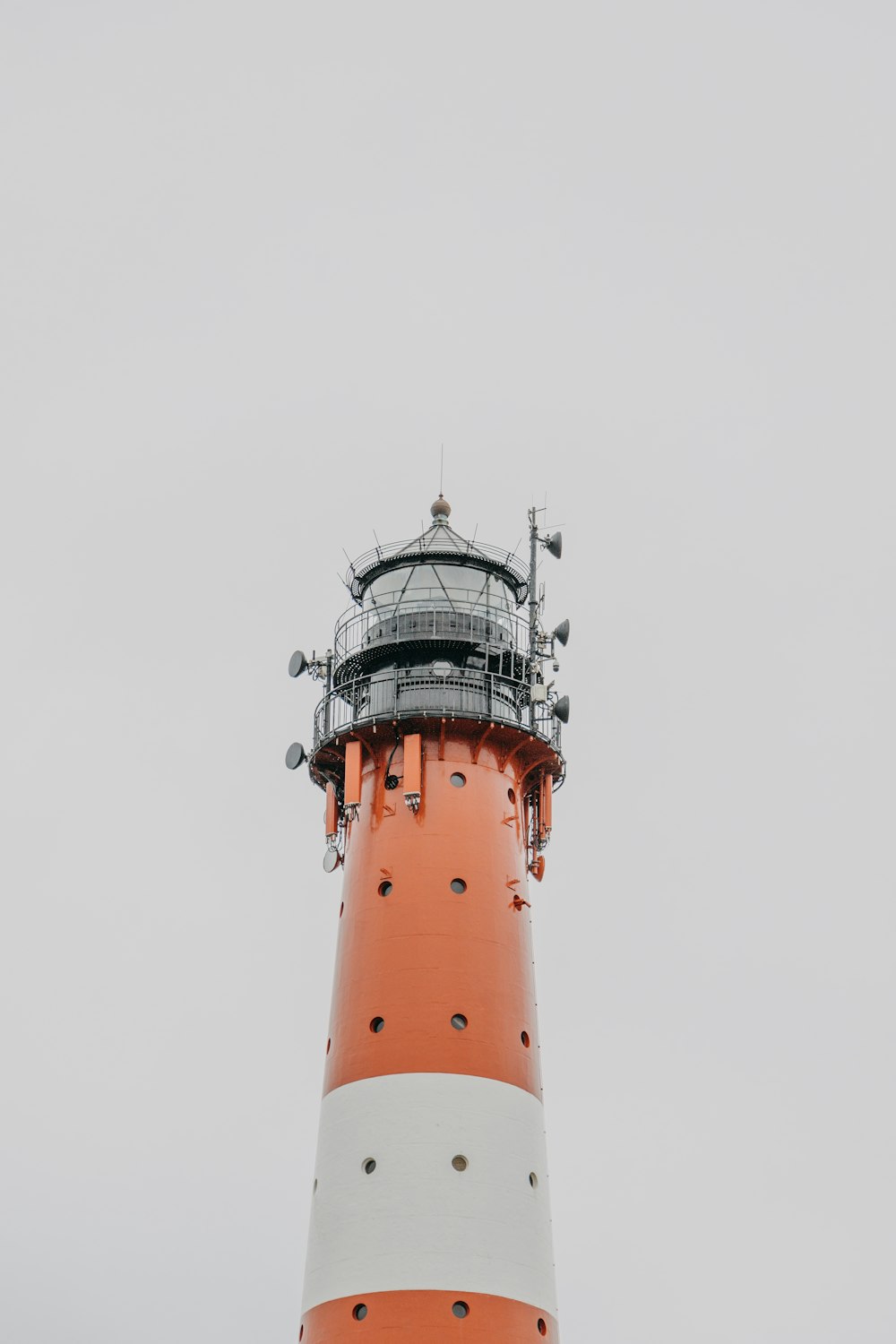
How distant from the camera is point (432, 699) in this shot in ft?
148

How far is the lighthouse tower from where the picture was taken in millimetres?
39031

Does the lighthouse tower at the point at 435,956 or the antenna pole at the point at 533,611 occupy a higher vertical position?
the antenna pole at the point at 533,611

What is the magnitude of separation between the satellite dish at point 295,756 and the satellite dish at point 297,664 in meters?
1.93

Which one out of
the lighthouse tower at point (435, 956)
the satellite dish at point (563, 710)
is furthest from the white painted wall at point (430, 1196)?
the satellite dish at point (563, 710)

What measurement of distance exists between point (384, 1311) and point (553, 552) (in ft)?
67.1

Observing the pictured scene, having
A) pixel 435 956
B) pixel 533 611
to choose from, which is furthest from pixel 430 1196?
pixel 533 611

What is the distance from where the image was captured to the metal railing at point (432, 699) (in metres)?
44.8

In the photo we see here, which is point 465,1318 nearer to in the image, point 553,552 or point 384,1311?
point 384,1311

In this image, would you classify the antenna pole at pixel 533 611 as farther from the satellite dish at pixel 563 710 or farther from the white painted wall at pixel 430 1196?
the white painted wall at pixel 430 1196

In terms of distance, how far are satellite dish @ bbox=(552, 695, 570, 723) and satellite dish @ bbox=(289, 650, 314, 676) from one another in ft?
22.2

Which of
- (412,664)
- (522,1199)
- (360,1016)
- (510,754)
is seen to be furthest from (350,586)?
(522,1199)

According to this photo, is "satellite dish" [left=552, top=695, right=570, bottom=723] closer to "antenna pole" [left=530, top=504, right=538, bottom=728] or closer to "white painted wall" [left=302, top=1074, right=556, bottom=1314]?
"antenna pole" [left=530, top=504, right=538, bottom=728]

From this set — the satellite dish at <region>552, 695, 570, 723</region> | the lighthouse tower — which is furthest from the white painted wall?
the satellite dish at <region>552, 695, 570, 723</region>

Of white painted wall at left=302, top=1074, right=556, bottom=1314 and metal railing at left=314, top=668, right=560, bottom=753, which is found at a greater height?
metal railing at left=314, top=668, right=560, bottom=753
